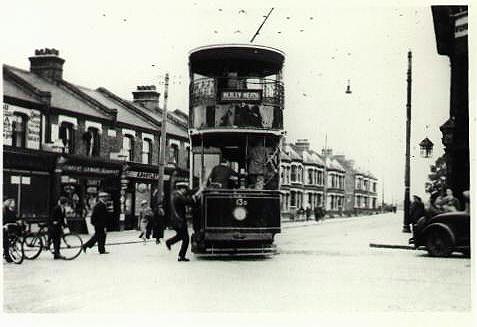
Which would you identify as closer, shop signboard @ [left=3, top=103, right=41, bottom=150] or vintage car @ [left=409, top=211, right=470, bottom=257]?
vintage car @ [left=409, top=211, right=470, bottom=257]

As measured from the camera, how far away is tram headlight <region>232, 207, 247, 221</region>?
1323 centimetres

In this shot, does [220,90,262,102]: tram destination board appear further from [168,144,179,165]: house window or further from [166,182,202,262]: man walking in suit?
[168,144,179,165]: house window

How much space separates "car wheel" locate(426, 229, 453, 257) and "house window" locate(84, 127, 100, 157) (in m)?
13.5

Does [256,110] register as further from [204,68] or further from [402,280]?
[402,280]

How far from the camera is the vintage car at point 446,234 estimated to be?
43.7 feet

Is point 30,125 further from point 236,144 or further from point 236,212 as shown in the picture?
point 236,212

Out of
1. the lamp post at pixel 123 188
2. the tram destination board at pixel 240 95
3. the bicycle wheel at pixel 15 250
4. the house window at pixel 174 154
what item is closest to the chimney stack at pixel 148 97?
the house window at pixel 174 154

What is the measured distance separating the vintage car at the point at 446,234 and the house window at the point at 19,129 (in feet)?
39.4

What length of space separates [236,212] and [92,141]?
12.0 meters

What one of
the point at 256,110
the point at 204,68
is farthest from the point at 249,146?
the point at 204,68

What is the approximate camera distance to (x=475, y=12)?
396 inches

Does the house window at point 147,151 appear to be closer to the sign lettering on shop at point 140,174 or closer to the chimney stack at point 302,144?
the sign lettering on shop at point 140,174

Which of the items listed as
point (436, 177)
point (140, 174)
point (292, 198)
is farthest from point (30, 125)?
point (292, 198)

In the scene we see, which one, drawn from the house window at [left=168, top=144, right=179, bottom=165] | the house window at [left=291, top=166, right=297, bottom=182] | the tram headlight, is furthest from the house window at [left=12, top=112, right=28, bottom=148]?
the house window at [left=291, top=166, right=297, bottom=182]
